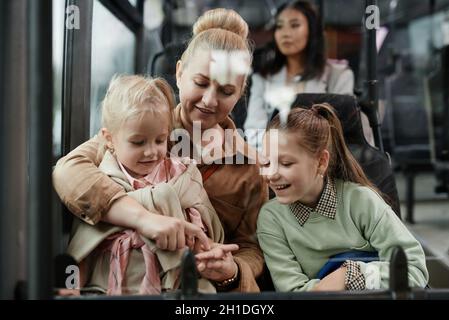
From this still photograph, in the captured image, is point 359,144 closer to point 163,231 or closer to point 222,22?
point 222,22

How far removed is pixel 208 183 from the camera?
6.15ft

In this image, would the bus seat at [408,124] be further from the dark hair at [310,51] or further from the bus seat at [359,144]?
the bus seat at [359,144]

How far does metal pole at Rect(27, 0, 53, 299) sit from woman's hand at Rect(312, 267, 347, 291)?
0.75 m

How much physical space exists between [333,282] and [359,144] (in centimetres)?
50

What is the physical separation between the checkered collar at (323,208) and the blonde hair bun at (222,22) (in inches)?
19.9

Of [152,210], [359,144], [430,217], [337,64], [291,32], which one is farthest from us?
[430,217]

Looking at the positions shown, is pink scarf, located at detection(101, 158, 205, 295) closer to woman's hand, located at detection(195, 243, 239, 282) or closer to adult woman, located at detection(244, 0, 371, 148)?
woman's hand, located at detection(195, 243, 239, 282)

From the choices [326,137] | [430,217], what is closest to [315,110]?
[326,137]

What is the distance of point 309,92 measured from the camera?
2180 mm

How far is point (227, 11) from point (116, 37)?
377 millimetres

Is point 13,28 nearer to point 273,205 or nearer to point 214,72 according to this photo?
point 214,72

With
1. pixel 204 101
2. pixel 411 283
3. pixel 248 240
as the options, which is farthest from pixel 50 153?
pixel 411 283

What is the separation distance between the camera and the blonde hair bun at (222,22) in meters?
1.88

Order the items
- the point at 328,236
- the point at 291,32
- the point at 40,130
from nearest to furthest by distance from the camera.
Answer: the point at 40,130
the point at 328,236
the point at 291,32
